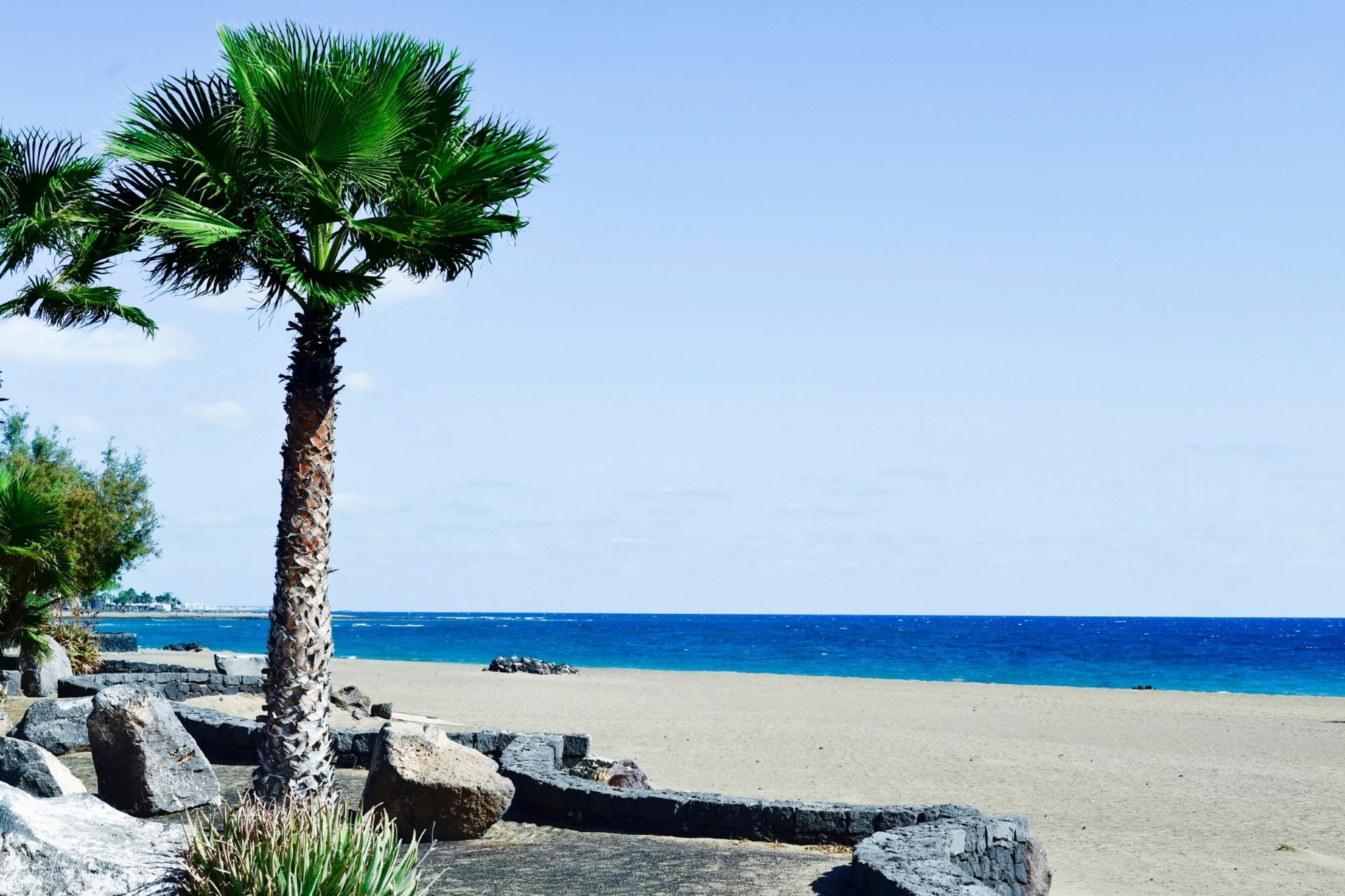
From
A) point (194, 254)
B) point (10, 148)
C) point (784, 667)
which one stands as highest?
point (10, 148)

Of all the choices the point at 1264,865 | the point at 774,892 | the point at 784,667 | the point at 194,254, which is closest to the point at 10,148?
the point at 194,254

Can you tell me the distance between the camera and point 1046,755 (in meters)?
19.2

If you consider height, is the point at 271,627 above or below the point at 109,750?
above

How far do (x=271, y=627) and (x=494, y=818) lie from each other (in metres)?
2.54

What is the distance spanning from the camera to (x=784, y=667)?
200 ft

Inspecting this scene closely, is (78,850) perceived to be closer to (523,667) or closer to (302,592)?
(302,592)

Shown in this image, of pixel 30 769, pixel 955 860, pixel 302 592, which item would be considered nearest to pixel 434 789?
pixel 302 592

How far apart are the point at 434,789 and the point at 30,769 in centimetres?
348

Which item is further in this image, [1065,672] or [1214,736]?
[1065,672]

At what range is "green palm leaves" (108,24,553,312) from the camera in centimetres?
852

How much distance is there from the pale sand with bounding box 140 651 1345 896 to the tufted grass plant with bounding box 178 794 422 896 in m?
6.79

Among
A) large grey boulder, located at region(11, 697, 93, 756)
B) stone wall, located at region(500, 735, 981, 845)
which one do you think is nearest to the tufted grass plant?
stone wall, located at region(500, 735, 981, 845)

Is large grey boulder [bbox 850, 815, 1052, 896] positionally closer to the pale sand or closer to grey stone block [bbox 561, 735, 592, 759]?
the pale sand

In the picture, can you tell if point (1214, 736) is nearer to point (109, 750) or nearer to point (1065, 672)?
point (109, 750)
